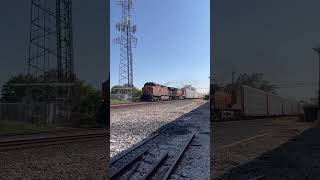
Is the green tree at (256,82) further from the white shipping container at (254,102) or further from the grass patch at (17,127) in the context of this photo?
the grass patch at (17,127)

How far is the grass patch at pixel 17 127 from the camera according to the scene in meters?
17.2

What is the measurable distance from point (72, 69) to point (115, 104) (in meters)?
15.0

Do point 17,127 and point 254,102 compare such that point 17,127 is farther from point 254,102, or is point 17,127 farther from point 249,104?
point 254,102

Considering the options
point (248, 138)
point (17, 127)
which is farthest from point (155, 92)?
point (248, 138)

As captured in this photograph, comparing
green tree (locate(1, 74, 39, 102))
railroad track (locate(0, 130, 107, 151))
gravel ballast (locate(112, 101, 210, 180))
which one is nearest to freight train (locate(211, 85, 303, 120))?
gravel ballast (locate(112, 101, 210, 180))

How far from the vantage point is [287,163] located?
31.3 ft


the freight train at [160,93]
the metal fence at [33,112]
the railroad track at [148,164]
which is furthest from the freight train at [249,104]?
the freight train at [160,93]

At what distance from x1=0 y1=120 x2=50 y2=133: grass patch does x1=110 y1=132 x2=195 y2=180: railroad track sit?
21.6 ft

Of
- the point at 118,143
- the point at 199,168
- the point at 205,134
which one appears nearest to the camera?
the point at 199,168

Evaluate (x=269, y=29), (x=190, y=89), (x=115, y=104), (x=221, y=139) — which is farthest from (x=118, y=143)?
(x=190, y=89)

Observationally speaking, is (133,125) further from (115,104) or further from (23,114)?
(115,104)

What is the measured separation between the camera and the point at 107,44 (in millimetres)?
8172

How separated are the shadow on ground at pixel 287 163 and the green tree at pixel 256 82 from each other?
Answer: 169 cm

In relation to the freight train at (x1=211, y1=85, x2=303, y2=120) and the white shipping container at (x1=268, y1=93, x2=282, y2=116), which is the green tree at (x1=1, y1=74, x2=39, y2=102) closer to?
the freight train at (x1=211, y1=85, x2=303, y2=120)
